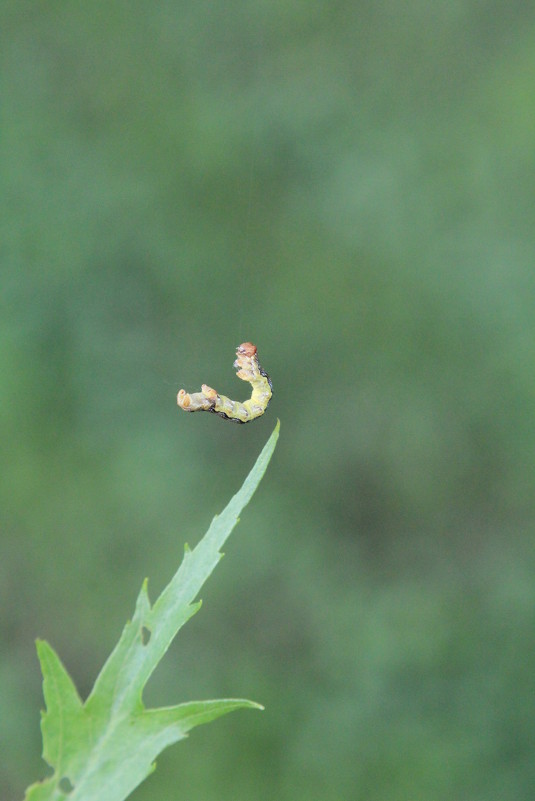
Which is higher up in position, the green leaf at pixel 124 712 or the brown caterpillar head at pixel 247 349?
the brown caterpillar head at pixel 247 349

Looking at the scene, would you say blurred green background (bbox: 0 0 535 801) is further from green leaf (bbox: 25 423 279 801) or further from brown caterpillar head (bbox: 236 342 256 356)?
green leaf (bbox: 25 423 279 801)

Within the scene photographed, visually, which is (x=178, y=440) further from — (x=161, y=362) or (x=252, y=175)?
(x=252, y=175)

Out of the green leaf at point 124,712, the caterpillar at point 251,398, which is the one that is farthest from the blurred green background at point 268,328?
the green leaf at point 124,712

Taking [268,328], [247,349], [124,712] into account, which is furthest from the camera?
[268,328]

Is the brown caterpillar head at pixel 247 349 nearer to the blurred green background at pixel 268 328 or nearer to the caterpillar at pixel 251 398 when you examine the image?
the caterpillar at pixel 251 398

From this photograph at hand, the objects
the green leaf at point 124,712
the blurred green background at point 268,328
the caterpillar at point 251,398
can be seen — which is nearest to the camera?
the green leaf at point 124,712

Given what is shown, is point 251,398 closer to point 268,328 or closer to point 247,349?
point 247,349

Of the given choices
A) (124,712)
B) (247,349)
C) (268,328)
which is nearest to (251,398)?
(247,349)

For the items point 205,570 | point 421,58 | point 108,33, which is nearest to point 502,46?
point 421,58
